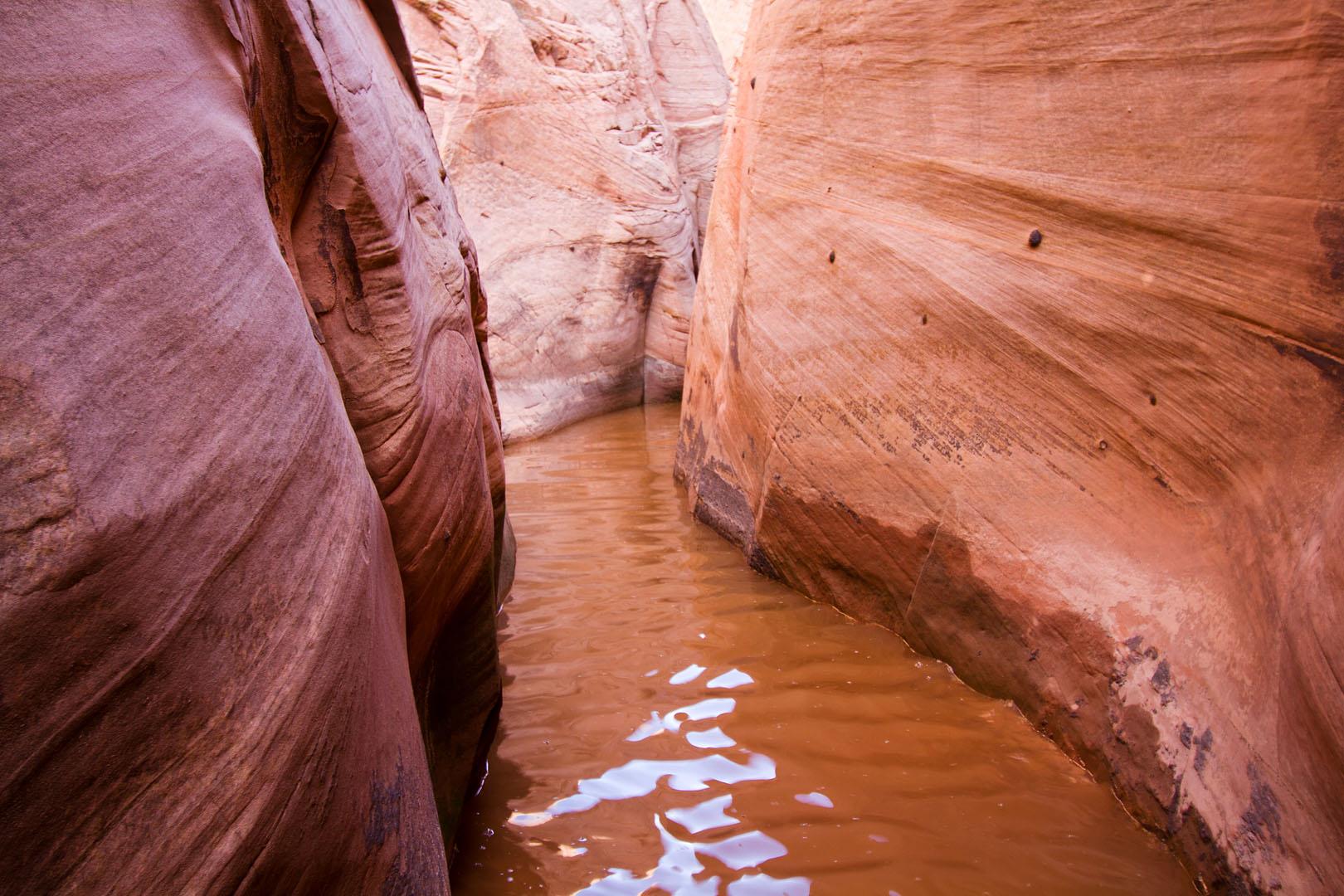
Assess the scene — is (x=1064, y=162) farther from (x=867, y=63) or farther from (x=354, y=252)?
(x=354, y=252)

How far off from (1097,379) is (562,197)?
20.9 feet

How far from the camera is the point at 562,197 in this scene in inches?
323

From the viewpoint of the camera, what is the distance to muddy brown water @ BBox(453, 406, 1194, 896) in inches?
83.0

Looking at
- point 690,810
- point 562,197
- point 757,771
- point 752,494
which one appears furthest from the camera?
point 562,197

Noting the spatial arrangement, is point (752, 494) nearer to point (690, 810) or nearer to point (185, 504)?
point (690, 810)

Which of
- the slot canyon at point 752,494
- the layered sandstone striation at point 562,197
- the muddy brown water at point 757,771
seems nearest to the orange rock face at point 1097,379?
→ the slot canyon at point 752,494

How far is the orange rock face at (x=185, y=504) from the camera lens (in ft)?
3.06

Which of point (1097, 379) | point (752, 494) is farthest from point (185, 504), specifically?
point (752, 494)

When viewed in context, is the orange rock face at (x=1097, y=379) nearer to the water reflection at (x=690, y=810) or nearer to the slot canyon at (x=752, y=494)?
the slot canyon at (x=752, y=494)

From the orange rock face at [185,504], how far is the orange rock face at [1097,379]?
1.70 metres

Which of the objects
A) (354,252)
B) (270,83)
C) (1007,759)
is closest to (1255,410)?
(1007,759)

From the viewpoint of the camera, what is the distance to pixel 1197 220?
233 cm

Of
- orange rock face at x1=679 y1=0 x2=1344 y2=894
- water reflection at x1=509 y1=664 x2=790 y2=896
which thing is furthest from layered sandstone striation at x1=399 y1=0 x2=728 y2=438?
water reflection at x1=509 y1=664 x2=790 y2=896

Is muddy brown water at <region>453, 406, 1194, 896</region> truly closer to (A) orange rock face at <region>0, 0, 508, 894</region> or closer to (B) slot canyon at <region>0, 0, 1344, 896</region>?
(B) slot canyon at <region>0, 0, 1344, 896</region>
